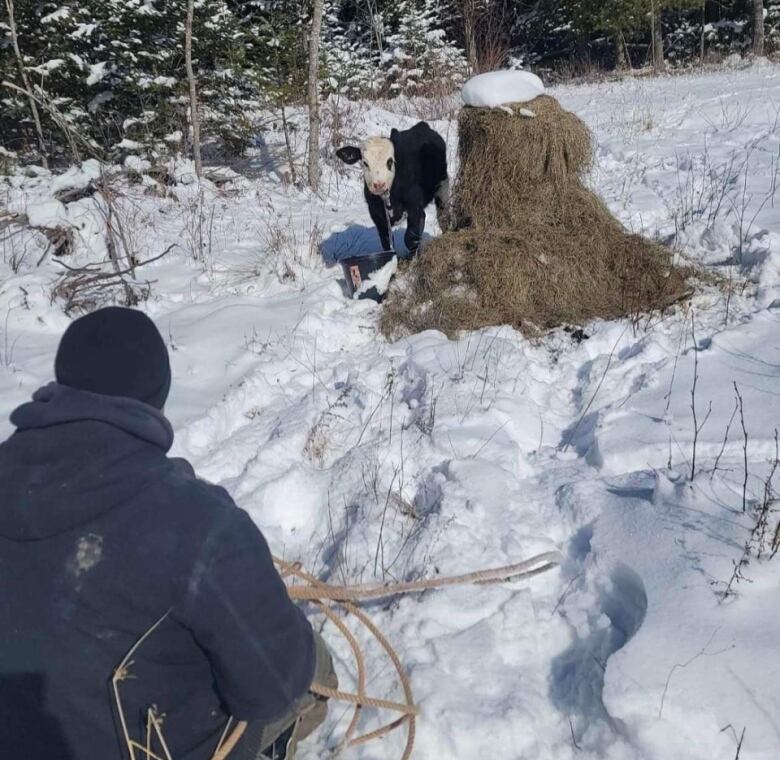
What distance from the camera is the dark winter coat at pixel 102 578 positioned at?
4.16 ft

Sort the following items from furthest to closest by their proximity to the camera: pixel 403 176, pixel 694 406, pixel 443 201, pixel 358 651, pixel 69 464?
pixel 443 201 < pixel 403 176 < pixel 694 406 < pixel 358 651 < pixel 69 464

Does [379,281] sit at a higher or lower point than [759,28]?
lower

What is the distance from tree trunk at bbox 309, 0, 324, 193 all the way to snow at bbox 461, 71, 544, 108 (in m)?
3.51

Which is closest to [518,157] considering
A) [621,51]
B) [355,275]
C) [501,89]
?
[501,89]

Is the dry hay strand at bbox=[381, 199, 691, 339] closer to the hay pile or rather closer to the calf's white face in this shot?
the hay pile

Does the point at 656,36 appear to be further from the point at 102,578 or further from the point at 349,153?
the point at 102,578

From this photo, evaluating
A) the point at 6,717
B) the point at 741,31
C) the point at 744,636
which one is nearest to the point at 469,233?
the point at 744,636

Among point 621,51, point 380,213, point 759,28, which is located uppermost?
point 759,28

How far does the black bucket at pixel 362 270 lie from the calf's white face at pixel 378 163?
53 cm

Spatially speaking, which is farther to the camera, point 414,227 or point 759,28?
point 759,28

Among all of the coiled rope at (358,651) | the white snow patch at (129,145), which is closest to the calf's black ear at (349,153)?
the coiled rope at (358,651)

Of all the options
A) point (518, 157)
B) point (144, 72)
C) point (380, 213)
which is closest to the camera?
point (518, 157)

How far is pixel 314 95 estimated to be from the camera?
8.27 m

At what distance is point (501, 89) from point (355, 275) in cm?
173
